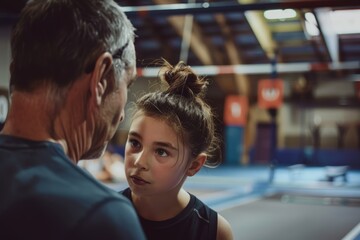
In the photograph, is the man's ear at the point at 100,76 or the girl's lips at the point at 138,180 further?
the girl's lips at the point at 138,180

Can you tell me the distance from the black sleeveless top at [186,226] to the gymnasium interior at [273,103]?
44.4 inches

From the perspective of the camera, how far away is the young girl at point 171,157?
150 cm

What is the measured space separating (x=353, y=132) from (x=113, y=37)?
1208cm

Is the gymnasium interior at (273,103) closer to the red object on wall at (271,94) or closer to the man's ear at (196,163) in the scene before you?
the red object on wall at (271,94)

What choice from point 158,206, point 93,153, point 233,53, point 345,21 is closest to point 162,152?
point 158,206

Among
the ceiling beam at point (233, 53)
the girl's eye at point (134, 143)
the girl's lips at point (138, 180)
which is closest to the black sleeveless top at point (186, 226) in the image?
the girl's lips at point (138, 180)

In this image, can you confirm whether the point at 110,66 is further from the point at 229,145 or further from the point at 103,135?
the point at 229,145

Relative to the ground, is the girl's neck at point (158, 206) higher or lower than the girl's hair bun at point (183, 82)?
lower

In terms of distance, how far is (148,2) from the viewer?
827cm

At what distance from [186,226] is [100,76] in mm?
834

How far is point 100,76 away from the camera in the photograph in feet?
2.63

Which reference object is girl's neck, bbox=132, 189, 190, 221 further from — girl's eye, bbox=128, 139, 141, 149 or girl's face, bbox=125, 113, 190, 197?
girl's eye, bbox=128, 139, 141, 149

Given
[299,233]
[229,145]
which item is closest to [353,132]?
[229,145]

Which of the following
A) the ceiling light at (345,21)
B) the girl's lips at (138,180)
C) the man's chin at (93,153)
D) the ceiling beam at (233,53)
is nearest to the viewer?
the man's chin at (93,153)
